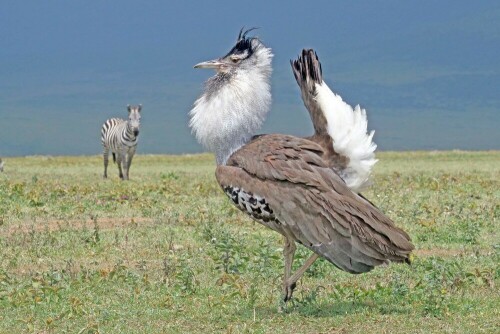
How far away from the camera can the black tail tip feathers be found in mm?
8078

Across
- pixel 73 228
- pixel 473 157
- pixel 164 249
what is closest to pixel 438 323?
pixel 164 249

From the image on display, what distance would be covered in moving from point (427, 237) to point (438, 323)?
5125mm

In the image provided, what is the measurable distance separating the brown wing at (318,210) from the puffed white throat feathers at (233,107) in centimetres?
52

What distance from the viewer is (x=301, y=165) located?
7.62 m

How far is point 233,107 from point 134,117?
19.0 m

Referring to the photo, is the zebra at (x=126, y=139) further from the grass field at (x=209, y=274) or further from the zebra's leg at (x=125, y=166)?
the grass field at (x=209, y=274)

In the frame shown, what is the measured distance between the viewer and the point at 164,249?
11.7 m

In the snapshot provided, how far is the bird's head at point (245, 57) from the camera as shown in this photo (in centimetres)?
849

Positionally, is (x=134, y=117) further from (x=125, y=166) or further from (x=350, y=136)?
(x=350, y=136)

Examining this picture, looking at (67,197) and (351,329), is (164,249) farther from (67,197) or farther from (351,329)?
(67,197)

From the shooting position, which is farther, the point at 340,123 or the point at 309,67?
the point at 309,67

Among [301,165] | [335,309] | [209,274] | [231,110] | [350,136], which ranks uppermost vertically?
[231,110]

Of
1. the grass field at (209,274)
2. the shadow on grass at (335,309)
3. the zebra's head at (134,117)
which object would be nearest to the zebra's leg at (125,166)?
the zebra's head at (134,117)

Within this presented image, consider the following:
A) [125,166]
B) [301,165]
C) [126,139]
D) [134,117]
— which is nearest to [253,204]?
[301,165]
